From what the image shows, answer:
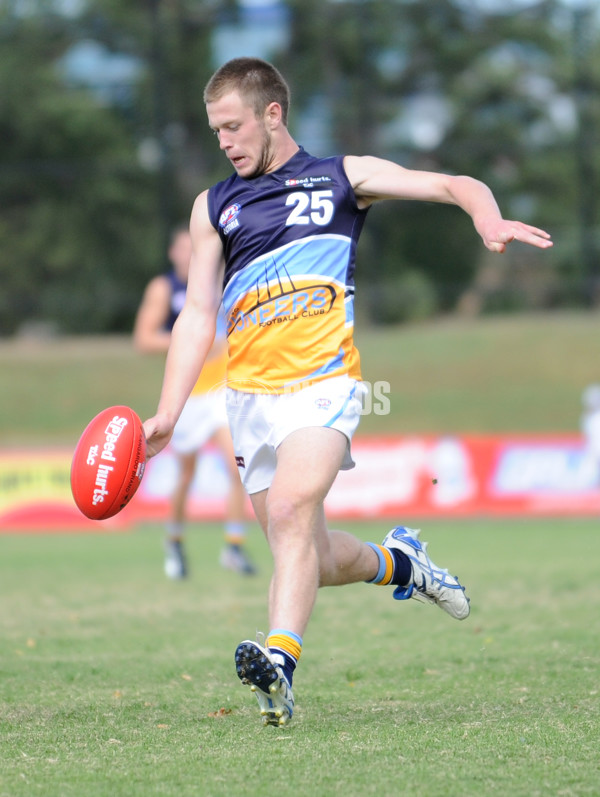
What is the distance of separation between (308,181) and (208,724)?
6.59 ft

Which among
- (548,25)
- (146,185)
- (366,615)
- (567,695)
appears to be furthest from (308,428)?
(548,25)

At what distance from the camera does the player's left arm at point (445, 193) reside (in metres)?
3.92

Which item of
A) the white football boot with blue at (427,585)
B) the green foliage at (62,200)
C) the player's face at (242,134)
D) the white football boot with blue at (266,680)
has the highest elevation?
the green foliage at (62,200)

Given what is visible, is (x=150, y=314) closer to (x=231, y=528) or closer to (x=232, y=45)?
(x=231, y=528)

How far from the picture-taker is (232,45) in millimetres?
26859

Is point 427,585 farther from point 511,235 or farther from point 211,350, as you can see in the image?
point 211,350

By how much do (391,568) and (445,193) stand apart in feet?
5.04

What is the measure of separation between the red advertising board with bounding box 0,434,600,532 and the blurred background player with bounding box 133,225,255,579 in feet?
19.4

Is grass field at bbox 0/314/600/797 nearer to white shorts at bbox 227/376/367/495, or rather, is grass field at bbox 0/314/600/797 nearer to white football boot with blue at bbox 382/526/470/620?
white football boot with blue at bbox 382/526/470/620

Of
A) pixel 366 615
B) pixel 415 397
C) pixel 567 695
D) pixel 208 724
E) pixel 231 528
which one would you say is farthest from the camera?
pixel 415 397

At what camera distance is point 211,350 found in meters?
9.18

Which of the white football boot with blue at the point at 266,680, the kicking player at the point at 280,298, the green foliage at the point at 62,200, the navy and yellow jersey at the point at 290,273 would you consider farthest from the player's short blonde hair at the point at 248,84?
the green foliage at the point at 62,200

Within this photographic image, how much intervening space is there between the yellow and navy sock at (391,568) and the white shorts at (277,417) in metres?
0.48

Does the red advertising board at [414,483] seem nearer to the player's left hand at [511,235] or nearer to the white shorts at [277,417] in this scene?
the white shorts at [277,417]
